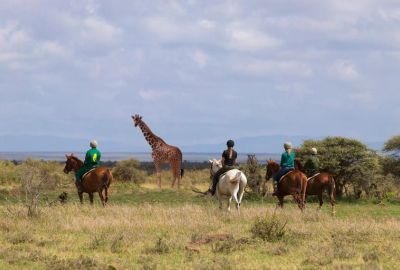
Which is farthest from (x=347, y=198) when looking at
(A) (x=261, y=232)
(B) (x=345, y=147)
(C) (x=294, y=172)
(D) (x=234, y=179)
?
(A) (x=261, y=232)

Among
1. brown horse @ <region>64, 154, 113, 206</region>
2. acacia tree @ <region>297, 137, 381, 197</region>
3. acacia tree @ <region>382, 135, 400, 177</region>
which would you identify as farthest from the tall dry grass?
acacia tree @ <region>382, 135, 400, 177</region>

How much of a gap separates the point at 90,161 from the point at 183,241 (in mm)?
8882

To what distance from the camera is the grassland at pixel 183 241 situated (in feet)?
34.0

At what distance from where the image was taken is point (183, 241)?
1239cm

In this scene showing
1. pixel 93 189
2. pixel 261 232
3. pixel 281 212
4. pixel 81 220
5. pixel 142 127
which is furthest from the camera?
pixel 142 127

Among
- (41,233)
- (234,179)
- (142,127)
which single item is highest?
(142,127)

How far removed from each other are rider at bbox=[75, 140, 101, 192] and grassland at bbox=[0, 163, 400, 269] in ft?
9.34

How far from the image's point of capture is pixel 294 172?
1905 centimetres

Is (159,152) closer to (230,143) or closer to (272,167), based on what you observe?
(272,167)

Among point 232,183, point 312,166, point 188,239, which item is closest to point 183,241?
point 188,239

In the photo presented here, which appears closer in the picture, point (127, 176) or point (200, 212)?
point (200, 212)

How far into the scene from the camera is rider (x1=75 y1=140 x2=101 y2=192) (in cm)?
2034

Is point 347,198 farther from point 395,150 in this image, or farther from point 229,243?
point 229,243

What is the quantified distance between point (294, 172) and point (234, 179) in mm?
2480
